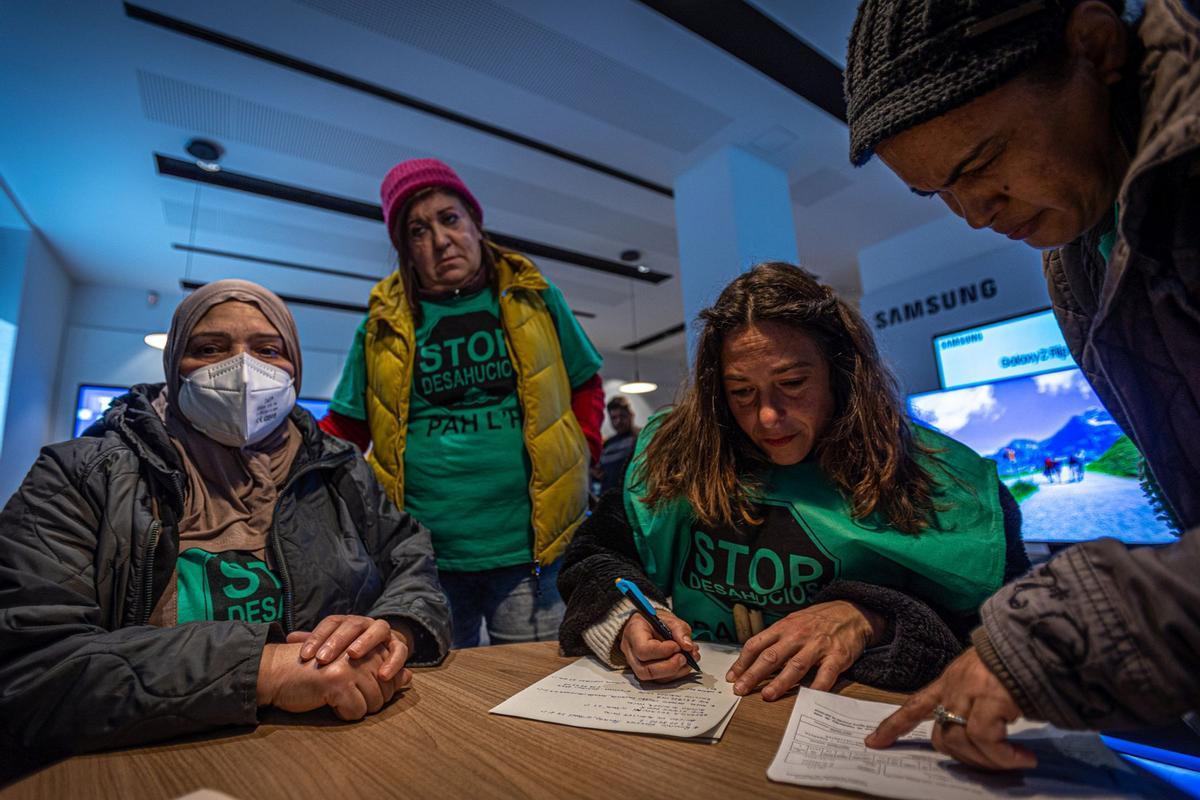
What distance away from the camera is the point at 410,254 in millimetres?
1853

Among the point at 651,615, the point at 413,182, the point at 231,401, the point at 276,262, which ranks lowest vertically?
the point at 651,615

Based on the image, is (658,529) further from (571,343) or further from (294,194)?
(294,194)

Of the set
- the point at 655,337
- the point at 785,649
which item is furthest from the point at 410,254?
the point at 655,337

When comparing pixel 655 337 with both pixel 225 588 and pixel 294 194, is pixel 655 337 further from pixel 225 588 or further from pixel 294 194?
A: pixel 225 588

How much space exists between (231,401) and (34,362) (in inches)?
221

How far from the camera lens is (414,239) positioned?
184cm

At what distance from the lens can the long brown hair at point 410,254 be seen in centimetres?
181

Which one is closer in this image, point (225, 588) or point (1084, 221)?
point (1084, 221)

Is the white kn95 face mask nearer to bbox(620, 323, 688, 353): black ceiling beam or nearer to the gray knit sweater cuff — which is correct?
the gray knit sweater cuff

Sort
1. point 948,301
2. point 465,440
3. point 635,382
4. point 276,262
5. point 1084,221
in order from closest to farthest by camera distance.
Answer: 1. point 1084,221
2. point 465,440
3. point 948,301
4. point 276,262
5. point 635,382

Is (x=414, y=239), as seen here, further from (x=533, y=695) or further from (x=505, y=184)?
(x=505, y=184)

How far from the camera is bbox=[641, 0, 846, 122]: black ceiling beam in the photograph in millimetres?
2969

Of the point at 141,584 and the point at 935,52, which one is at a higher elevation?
the point at 935,52

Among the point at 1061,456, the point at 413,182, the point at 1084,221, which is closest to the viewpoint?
the point at 1084,221
